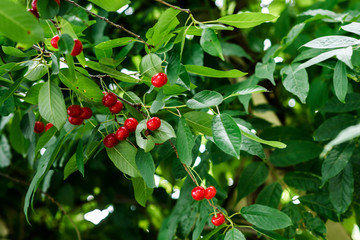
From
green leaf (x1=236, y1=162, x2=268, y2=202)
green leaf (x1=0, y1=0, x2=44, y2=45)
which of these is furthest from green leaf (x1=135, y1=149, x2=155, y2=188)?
green leaf (x1=236, y1=162, x2=268, y2=202)

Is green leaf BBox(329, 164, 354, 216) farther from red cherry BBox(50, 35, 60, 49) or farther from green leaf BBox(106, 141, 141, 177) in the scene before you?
red cherry BBox(50, 35, 60, 49)

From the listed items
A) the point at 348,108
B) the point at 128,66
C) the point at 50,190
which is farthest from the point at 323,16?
the point at 50,190

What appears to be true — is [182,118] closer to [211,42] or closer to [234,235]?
[211,42]

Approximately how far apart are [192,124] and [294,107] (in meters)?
1.25

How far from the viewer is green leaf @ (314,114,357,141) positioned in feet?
3.55

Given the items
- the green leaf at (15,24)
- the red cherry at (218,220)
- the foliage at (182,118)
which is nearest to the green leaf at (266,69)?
the foliage at (182,118)

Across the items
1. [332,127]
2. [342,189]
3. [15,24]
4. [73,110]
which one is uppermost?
[15,24]

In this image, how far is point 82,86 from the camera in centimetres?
73

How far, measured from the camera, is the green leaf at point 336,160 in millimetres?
984

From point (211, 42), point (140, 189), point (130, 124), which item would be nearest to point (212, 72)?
point (211, 42)

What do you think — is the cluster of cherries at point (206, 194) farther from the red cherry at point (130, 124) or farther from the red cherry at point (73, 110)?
the red cherry at point (73, 110)

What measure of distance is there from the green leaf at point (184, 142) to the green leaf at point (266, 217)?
0.24 metres

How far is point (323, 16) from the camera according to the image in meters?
1.02

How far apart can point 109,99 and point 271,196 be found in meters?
0.65
